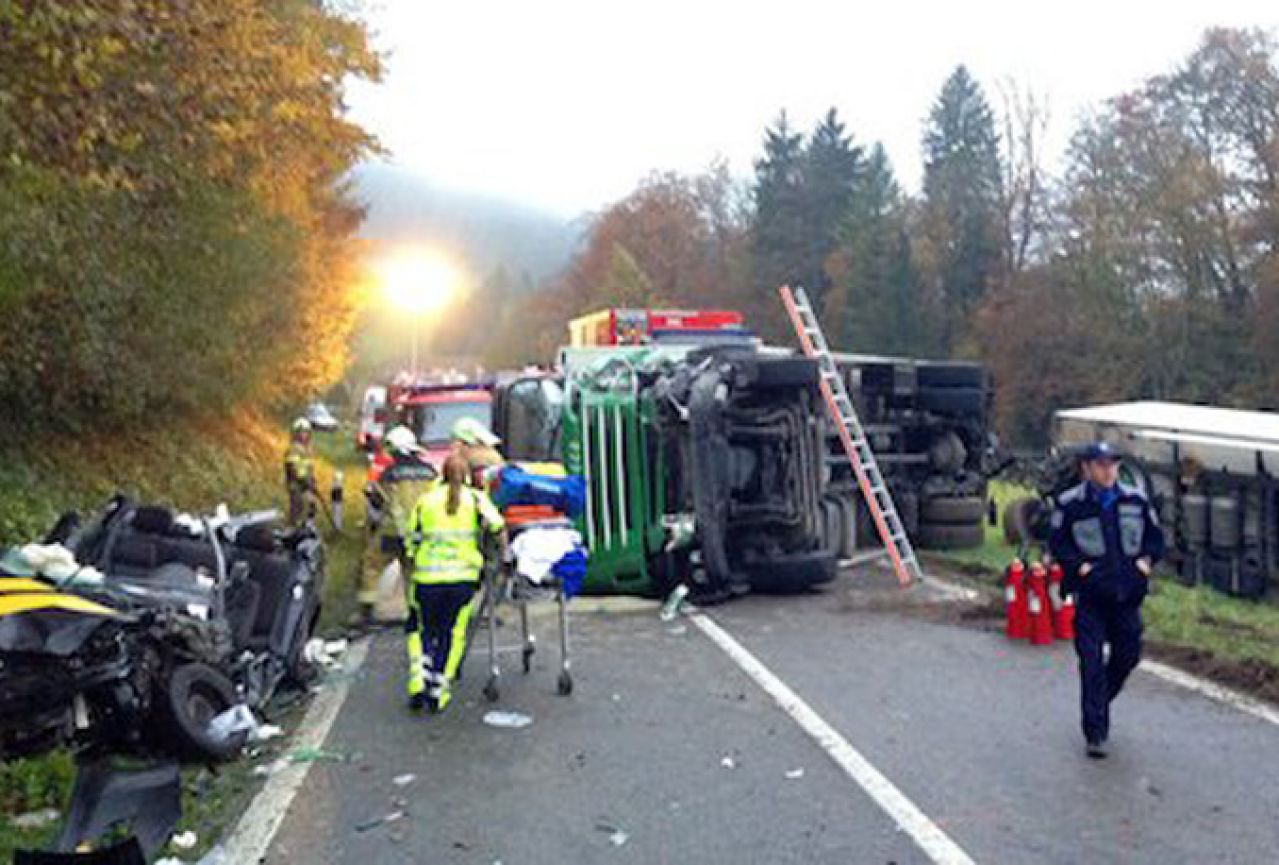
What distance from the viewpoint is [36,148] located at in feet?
22.4

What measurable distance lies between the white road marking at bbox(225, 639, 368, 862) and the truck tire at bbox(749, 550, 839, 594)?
13.7 ft

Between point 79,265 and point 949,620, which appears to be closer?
point 949,620

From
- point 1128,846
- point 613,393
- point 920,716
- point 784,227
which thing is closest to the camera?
point 1128,846

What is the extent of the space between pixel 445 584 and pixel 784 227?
179ft

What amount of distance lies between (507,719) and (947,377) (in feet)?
27.9

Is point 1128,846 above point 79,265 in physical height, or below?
below

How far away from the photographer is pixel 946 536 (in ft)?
45.2

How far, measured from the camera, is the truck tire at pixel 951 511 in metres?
13.8

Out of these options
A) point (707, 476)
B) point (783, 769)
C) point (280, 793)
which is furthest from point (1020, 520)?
point (280, 793)

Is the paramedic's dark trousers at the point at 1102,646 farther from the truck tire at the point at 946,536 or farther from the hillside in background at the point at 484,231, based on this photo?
the hillside in background at the point at 484,231

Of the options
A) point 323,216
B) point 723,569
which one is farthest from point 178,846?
point 323,216

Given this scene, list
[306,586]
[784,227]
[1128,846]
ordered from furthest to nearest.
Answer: [784,227], [306,586], [1128,846]

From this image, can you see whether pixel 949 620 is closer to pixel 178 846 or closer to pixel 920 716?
pixel 920 716

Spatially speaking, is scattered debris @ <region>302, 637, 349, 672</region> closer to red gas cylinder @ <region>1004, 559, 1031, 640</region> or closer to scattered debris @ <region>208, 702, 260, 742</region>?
scattered debris @ <region>208, 702, 260, 742</region>
